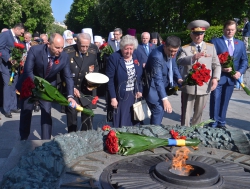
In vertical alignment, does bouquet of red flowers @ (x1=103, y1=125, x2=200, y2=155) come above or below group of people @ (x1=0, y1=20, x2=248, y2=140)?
below

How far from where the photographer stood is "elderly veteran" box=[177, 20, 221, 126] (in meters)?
5.45

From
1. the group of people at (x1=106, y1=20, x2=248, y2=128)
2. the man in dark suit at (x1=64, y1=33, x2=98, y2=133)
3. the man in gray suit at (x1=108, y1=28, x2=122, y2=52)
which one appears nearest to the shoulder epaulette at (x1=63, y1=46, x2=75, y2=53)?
the man in dark suit at (x1=64, y1=33, x2=98, y2=133)

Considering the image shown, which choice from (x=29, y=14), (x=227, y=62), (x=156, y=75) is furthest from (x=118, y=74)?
(x=29, y=14)

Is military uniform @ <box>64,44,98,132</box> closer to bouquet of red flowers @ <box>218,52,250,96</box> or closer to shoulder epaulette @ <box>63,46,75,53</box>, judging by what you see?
shoulder epaulette @ <box>63,46,75,53</box>

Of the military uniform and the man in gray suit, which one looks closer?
the military uniform

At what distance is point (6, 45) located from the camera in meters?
7.98

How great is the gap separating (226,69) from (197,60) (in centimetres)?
87

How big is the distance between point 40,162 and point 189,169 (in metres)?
1.36

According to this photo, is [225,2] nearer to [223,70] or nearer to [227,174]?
[223,70]

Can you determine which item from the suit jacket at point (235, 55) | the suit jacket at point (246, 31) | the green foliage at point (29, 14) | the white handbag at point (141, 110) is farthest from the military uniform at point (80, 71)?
the green foliage at point (29, 14)

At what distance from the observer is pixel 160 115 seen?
17.4 feet

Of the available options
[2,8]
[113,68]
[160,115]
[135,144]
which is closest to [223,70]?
[160,115]

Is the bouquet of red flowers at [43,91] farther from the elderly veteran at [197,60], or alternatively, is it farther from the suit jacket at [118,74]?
the elderly veteran at [197,60]

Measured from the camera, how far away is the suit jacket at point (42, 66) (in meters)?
4.86
